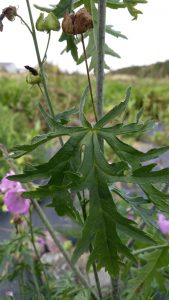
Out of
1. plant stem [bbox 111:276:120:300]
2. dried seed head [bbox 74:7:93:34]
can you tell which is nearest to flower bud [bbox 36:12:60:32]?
dried seed head [bbox 74:7:93:34]

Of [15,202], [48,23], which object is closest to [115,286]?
[15,202]

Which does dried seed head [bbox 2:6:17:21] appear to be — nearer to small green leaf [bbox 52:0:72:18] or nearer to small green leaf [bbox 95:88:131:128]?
small green leaf [bbox 52:0:72:18]

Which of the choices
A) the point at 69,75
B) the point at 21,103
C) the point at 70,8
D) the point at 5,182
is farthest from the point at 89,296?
the point at 69,75

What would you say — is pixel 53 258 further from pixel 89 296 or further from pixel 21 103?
pixel 21 103

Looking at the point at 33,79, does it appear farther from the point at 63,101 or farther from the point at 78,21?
the point at 63,101

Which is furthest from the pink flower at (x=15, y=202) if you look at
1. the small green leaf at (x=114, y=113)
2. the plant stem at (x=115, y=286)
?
the small green leaf at (x=114, y=113)

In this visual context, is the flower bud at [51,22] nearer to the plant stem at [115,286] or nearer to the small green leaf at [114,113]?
the small green leaf at [114,113]
